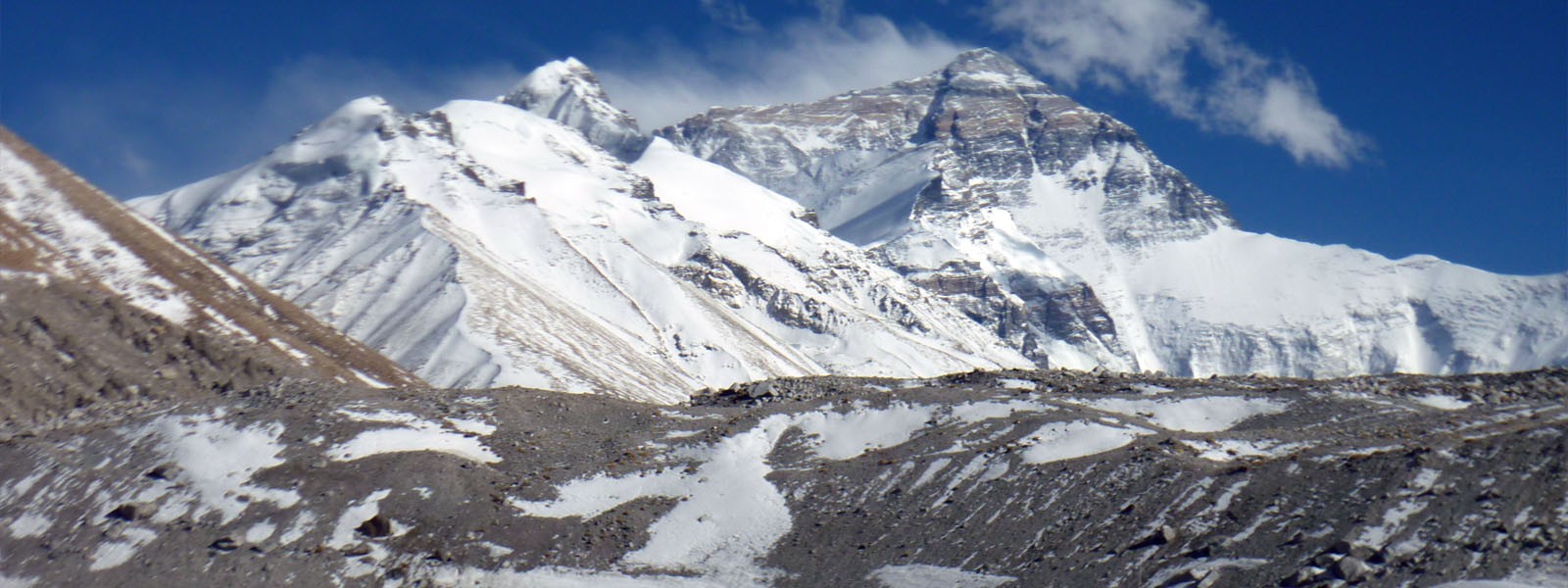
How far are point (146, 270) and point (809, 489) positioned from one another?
185 feet

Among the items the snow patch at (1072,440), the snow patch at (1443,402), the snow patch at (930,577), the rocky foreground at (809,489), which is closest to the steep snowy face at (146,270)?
the rocky foreground at (809,489)

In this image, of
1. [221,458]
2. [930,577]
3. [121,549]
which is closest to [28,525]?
[121,549]

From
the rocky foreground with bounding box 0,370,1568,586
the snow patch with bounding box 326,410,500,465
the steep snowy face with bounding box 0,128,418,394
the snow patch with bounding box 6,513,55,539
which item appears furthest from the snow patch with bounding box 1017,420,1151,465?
the steep snowy face with bounding box 0,128,418,394

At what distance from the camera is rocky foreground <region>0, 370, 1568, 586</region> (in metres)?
41.2

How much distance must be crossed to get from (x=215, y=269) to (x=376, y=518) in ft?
194

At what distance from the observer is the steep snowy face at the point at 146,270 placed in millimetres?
85000

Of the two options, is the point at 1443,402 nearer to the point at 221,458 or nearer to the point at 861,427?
the point at 861,427

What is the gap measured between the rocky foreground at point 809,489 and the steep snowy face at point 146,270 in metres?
28.2

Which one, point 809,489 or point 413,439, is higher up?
point 809,489

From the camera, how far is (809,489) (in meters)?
→ 49.6

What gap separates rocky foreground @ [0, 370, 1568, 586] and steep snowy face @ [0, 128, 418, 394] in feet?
92.5

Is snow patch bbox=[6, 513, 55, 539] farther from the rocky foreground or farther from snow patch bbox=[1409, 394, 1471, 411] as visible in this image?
snow patch bbox=[1409, 394, 1471, 411]

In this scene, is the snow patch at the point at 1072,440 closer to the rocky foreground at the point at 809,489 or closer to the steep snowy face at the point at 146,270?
the rocky foreground at the point at 809,489

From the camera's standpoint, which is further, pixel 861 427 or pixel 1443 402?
pixel 1443 402
